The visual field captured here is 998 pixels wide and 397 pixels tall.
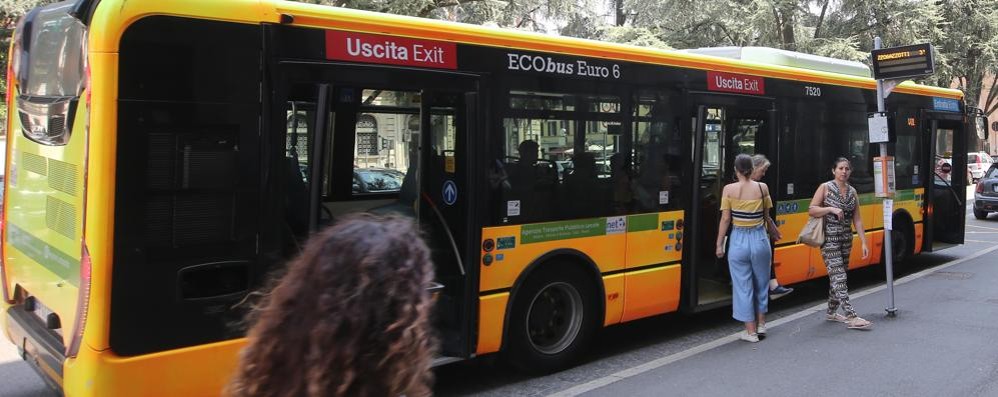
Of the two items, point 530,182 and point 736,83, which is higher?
point 736,83

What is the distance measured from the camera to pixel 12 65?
15.5 feet

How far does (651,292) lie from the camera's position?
6172mm

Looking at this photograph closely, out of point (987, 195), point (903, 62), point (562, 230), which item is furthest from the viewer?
point (987, 195)

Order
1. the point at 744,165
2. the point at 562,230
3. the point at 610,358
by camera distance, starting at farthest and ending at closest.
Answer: the point at 744,165 → the point at 610,358 → the point at 562,230

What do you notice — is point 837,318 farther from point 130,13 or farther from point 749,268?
point 130,13

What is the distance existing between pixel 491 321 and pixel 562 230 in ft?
2.95

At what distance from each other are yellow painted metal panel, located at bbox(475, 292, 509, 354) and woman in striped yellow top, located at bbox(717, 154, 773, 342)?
225 cm

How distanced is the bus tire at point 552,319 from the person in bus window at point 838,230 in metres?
2.58

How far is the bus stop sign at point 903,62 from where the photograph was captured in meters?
7.20

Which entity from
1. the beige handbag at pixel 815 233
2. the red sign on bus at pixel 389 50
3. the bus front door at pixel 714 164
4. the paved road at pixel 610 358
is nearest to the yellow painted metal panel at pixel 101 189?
the red sign on bus at pixel 389 50

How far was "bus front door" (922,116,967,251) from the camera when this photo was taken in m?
10.1

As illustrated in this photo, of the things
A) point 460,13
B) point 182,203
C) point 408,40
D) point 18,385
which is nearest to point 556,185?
point 408,40

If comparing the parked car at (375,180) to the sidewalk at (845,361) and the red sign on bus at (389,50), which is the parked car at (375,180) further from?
the sidewalk at (845,361)

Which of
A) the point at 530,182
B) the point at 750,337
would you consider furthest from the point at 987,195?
the point at 530,182
